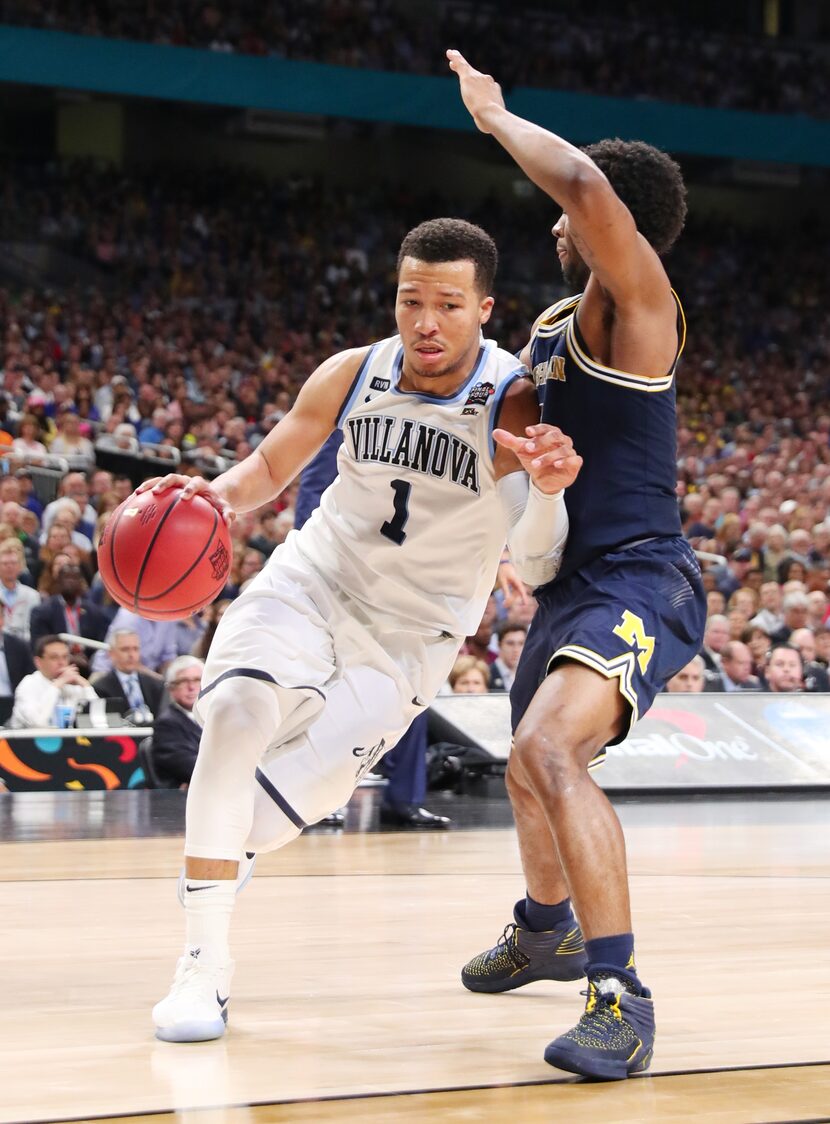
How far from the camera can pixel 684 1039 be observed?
3590mm

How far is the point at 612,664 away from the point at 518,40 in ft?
74.1

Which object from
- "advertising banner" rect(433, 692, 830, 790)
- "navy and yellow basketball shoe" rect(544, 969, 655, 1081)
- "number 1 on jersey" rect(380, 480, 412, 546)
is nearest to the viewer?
"navy and yellow basketball shoe" rect(544, 969, 655, 1081)

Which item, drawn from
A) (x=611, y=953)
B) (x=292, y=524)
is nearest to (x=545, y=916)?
(x=611, y=953)

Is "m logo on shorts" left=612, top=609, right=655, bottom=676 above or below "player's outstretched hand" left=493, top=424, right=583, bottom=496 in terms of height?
below

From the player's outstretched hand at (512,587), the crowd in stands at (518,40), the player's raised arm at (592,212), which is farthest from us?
the crowd in stands at (518,40)

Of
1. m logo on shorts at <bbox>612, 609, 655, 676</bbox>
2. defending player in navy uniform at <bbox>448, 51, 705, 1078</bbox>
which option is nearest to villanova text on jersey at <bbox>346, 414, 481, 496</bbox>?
defending player in navy uniform at <bbox>448, 51, 705, 1078</bbox>

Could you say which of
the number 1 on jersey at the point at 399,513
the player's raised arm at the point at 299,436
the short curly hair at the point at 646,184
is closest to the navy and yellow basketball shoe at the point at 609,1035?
the number 1 on jersey at the point at 399,513

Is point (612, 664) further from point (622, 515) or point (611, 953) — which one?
point (611, 953)

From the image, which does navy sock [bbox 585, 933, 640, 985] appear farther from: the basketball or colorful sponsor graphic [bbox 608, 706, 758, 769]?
colorful sponsor graphic [bbox 608, 706, 758, 769]

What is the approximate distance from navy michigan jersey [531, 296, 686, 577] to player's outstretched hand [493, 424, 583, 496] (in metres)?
0.24

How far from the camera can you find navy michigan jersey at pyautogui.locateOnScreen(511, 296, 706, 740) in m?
3.67

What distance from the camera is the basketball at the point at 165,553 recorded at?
12.8 feet

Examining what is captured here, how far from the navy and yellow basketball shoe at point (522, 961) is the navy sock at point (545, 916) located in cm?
1

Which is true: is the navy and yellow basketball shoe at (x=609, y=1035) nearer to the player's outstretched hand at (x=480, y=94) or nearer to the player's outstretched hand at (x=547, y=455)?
the player's outstretched hand at (x=547, y=455)
